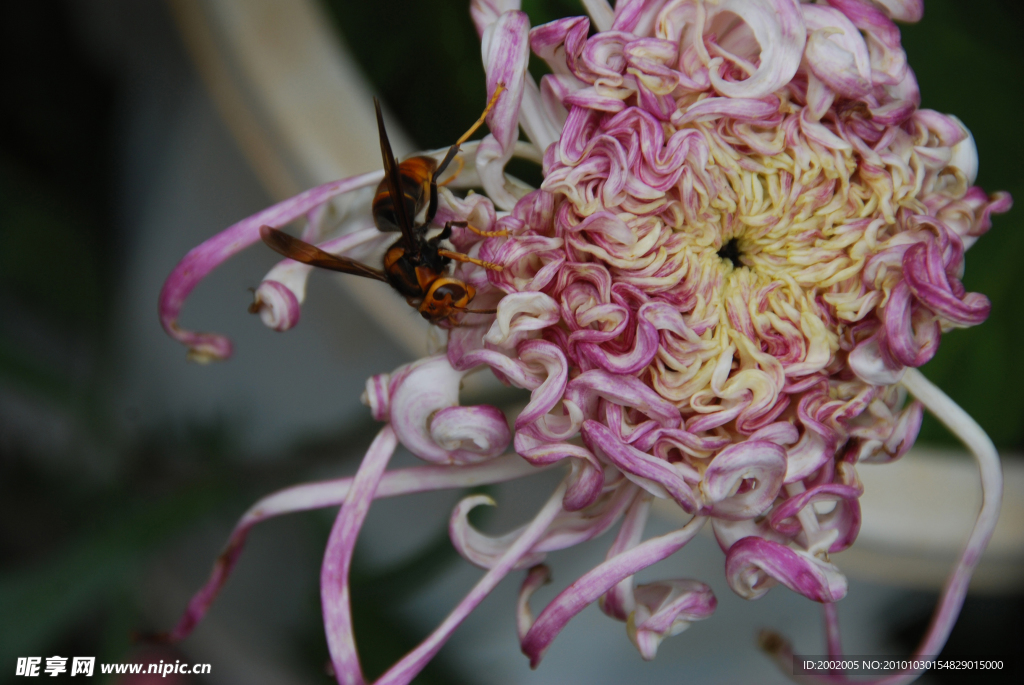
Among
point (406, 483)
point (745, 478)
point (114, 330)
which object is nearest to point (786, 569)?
point (745, 478)

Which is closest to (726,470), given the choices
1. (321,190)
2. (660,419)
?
(660,419)

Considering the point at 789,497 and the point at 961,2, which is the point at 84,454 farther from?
the point at 961,2

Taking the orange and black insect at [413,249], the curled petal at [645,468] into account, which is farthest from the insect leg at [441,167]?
the curled petal at [645,468]

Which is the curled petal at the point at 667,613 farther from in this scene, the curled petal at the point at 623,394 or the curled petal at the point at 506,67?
the curled petal at the point at 506,67

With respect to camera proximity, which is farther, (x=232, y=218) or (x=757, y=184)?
(x=232, y=218)

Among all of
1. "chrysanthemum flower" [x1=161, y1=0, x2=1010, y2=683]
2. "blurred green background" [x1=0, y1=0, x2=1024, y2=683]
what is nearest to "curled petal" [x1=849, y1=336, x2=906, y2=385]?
"chrysanthemum flower" [x1=161, y1=0, x2=1010, y2=683]

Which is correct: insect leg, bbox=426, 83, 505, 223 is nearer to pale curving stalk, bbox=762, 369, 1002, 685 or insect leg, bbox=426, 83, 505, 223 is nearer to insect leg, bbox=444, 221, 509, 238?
insect leg, bbox=444, 221, 509, 238
